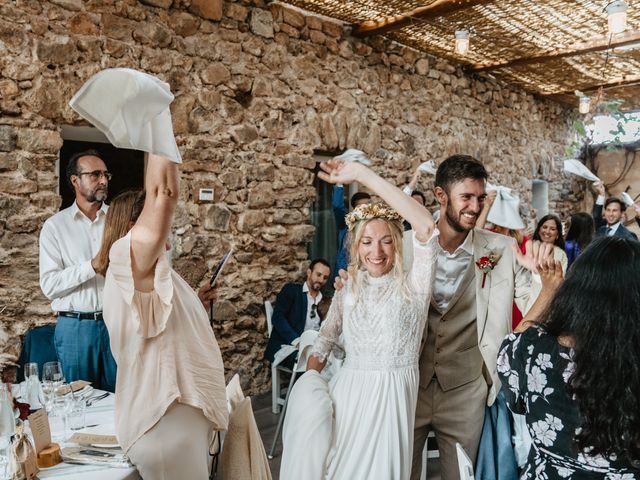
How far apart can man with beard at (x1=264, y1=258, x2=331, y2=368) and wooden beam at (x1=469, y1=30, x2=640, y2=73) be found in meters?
4.05

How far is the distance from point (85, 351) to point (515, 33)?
5.27 meters

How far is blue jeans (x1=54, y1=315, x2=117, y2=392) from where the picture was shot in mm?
2824

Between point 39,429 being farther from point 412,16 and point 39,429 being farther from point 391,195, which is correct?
point 412,16

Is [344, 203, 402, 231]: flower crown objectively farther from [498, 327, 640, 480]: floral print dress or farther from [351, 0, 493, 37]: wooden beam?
[351, 0, 493, 37]: wooden beam

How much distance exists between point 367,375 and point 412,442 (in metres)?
0.31

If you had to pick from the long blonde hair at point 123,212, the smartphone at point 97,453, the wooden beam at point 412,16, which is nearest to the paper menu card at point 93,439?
the smartphone at point 97,453

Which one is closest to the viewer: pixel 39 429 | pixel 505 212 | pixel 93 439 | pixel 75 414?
pixel 39 429

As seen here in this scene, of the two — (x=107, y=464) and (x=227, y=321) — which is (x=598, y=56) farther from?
(x=107, y=464)

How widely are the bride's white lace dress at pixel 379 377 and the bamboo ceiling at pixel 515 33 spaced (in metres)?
3.54

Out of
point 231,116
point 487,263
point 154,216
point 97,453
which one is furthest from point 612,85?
point 97,453

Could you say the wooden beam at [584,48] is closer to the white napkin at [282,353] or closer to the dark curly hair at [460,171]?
the white napkin at [282,353]

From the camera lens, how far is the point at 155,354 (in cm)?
161

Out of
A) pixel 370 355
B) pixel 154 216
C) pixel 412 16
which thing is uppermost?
pixel 412 16

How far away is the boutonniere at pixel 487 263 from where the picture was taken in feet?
7.43
